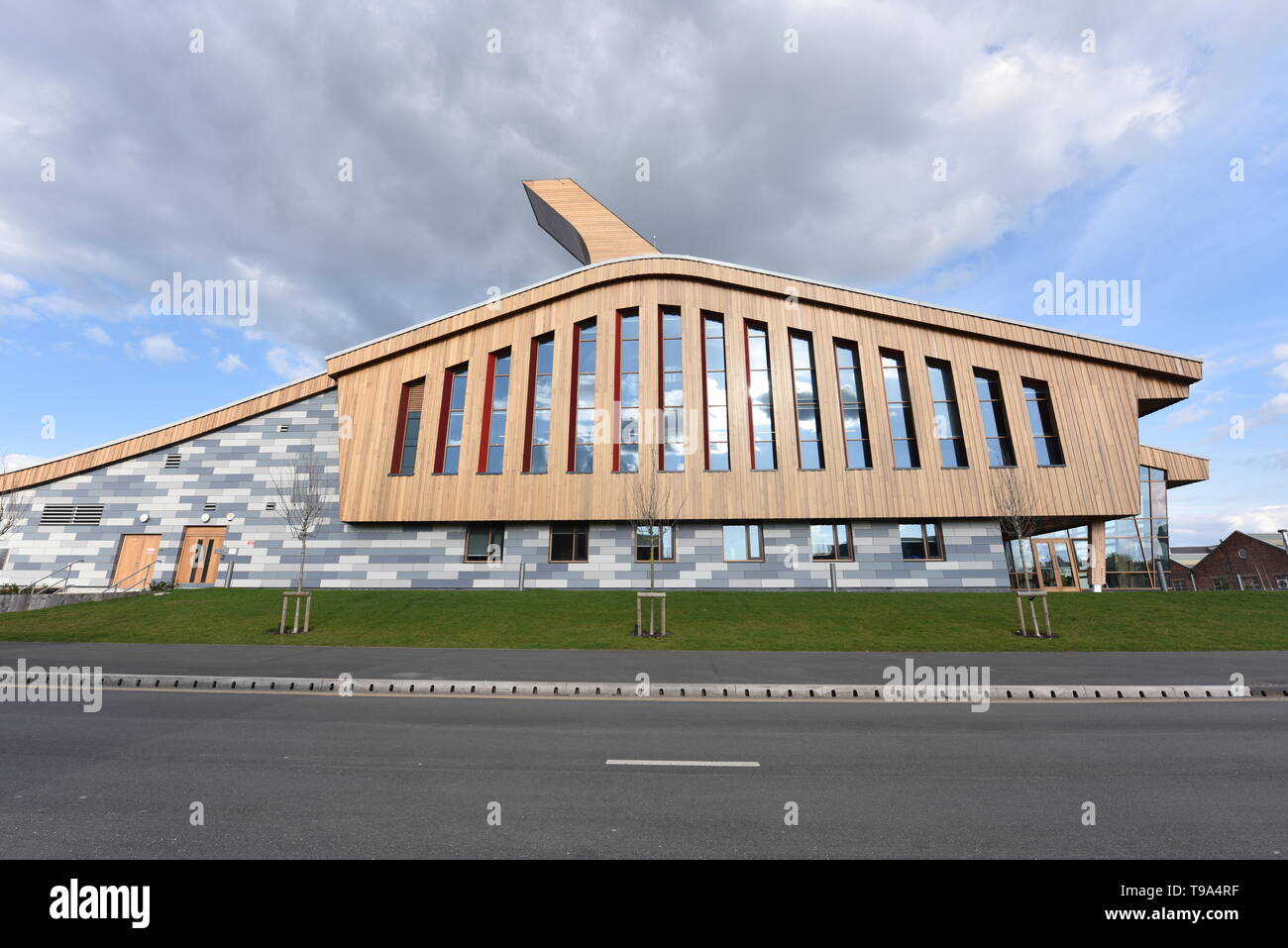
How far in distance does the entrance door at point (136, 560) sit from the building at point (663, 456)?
0.37 ft

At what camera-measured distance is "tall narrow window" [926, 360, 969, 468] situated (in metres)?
26.3

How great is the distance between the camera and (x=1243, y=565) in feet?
171

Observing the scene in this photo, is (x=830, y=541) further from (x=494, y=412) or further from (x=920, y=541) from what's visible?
(x=494, y=412)

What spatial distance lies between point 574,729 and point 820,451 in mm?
21640

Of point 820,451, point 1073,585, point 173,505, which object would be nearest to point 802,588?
point 820,451

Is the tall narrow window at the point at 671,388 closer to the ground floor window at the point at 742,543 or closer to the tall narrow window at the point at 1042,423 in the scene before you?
the ground floor window at the point at 742,543

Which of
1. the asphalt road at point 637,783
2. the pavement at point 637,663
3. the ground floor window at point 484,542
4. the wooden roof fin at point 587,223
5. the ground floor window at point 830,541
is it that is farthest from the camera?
the wooden roof fin at point 587,223

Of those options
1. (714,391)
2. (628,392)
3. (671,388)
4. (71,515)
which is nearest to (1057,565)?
(714,391)

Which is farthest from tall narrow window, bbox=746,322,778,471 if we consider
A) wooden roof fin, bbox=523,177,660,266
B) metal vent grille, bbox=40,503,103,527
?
metal vent grille, bbox=40,503,103,527

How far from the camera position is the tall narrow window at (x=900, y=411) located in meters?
26.5

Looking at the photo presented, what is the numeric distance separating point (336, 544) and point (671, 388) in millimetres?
18283

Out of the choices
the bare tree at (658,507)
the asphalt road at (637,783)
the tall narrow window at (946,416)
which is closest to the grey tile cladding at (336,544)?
the bare tree at (658,507)

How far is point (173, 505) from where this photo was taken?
2948 centimetres
